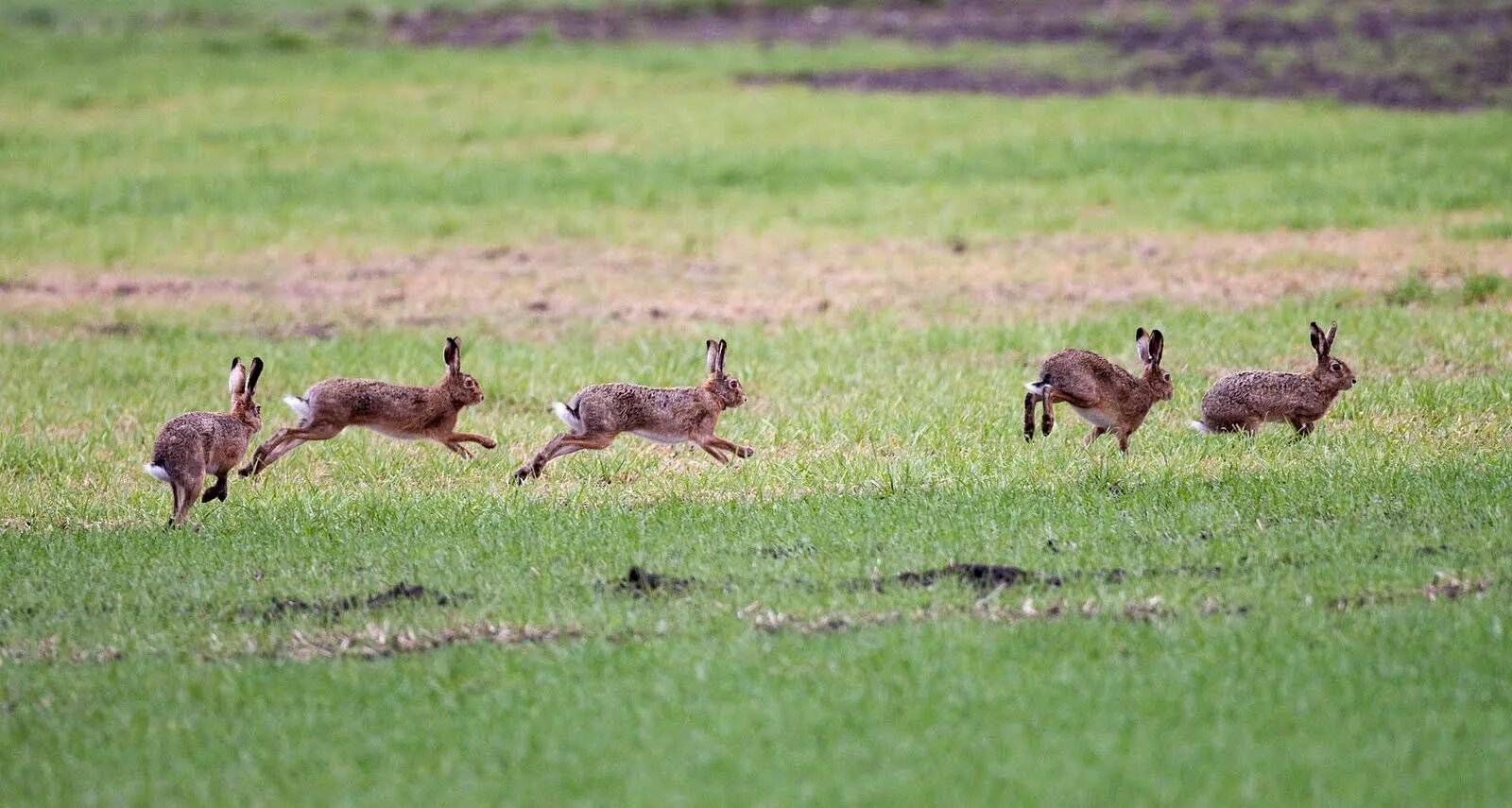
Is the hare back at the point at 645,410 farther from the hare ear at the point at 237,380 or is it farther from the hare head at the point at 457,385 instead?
the hare ear at the point at 237,380

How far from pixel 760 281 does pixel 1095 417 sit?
27.2ft

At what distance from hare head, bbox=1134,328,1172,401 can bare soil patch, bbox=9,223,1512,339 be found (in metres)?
5.35

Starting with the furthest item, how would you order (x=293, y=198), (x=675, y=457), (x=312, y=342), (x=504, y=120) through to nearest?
1. (x=504, y=120)
2. (x=293, y=198)
3. (x=312, y=342)
4. (x=675, y=457)

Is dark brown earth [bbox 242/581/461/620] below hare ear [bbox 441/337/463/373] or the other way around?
below

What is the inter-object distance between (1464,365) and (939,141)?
13.0 metres

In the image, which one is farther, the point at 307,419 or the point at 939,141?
the point at 939,141

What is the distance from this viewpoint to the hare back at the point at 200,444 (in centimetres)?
942

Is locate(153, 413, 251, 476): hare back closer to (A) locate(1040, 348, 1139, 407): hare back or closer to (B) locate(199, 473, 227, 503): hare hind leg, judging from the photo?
(B) locate(199, 473, 227, 503): hare hind leg

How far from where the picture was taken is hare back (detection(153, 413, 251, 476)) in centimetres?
942

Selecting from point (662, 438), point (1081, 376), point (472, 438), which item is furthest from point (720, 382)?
point (1081, 376)

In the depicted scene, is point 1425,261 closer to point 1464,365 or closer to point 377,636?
point 1464,365

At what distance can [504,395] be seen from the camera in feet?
44.3

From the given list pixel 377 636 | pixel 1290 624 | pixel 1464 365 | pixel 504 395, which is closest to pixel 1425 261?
pixel 1464 365

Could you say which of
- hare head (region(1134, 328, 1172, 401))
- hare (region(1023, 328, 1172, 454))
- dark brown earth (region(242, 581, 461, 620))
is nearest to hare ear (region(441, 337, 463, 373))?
dark brown earth (region(242, 581, 461, 620))
